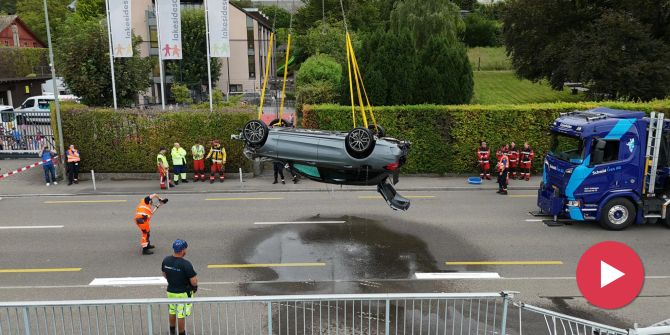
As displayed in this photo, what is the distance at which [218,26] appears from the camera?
22.8m

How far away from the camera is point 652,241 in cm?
1337

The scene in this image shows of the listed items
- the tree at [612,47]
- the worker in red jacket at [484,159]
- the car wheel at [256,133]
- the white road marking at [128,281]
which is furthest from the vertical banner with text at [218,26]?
the tree at [612,47]

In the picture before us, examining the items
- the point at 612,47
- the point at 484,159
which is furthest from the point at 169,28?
the point at 612,47

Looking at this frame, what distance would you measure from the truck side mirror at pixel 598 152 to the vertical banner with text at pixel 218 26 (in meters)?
15.1

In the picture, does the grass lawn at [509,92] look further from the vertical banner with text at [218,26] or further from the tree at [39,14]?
the tree at [39,14]

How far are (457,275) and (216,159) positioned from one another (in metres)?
11.3

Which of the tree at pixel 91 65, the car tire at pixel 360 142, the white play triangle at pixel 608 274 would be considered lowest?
the white play triangle at pixel 608 274

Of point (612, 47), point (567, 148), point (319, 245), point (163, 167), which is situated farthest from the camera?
point (612, 47)

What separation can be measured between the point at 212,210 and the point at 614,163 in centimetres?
1111

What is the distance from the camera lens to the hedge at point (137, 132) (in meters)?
20.3

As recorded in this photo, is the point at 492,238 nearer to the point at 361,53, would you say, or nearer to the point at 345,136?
the point at 345,136

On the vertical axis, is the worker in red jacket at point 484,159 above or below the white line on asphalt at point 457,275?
above

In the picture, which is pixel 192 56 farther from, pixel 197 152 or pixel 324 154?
pixel 324 154

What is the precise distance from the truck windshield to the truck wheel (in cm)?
145
